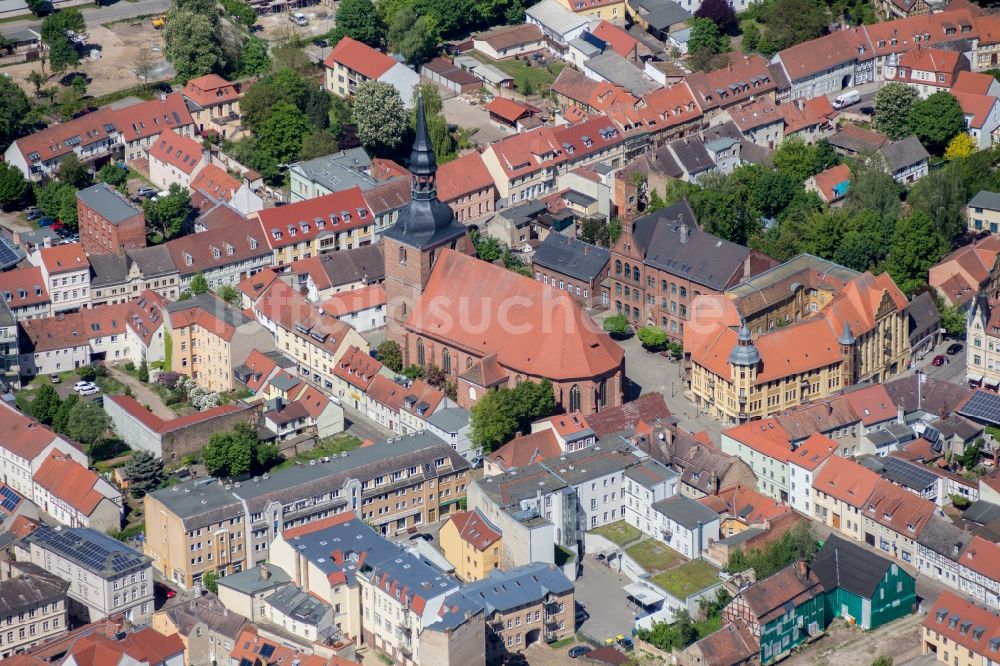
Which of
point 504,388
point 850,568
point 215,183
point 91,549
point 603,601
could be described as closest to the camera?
point 850,568

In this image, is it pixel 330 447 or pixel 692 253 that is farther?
pixel 692 253

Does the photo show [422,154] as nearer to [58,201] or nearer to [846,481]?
[846,481]

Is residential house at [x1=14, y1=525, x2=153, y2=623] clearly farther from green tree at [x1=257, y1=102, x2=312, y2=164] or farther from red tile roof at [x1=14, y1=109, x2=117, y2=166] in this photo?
green tree at [x1=257, y1=102, x2=312, y2=164]

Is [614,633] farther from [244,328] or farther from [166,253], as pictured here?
[166,253]

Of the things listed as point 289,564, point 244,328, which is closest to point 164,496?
point 289,564

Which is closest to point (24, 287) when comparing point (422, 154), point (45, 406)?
point (45, 406)

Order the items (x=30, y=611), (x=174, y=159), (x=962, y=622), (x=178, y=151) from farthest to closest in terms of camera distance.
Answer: (x=178, y=151) < (x=174, y=159) < (x=30, y=611) < (x=962, y=622)

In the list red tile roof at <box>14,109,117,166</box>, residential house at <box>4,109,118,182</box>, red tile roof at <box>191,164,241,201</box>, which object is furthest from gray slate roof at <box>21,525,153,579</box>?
red tile roof at <box>14,109,117,166</box>
